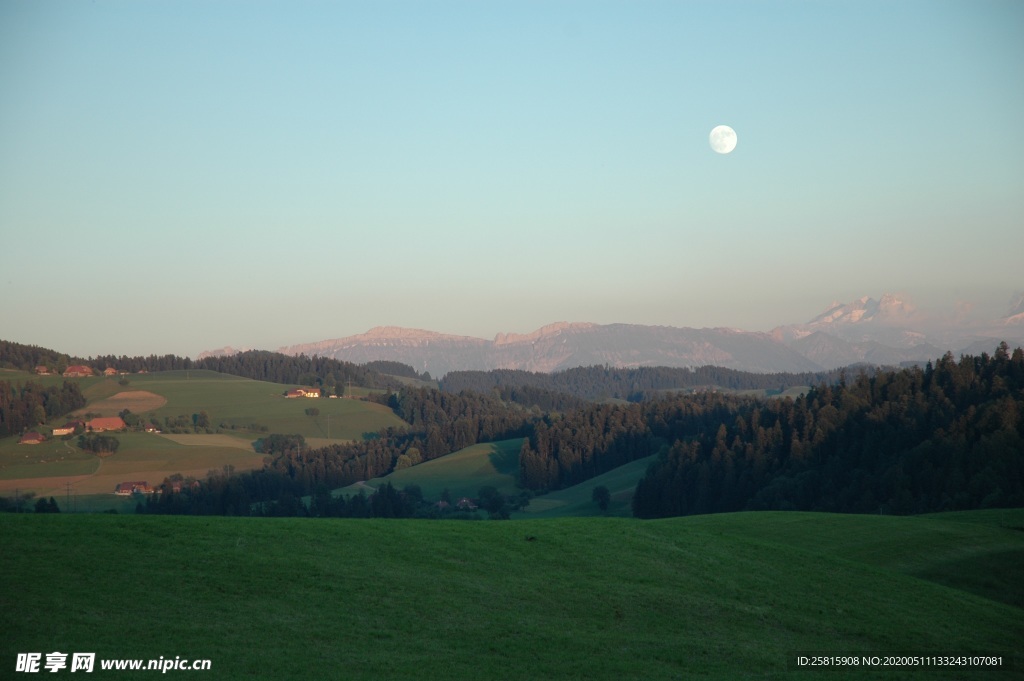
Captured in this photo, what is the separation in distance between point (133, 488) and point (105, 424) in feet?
151

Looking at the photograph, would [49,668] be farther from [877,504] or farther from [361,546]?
[877,504]

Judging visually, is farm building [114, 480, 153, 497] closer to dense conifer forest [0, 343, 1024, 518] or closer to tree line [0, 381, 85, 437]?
dense conifer forest [0, 343, 1024, 518]

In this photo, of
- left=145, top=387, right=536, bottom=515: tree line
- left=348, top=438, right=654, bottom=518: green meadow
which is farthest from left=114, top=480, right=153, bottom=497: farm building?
left=348, top=438, right=654, bottom=518: green meadow

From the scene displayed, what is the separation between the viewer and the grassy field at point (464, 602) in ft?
67.1

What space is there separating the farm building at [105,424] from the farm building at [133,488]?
121 ft

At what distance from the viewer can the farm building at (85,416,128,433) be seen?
186 metres

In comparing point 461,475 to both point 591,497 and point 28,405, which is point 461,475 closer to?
point 591,497

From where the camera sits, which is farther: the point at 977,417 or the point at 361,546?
the point at 977,417

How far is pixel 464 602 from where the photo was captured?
2472 centimetres

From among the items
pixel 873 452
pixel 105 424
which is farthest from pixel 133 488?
pixel 873 452

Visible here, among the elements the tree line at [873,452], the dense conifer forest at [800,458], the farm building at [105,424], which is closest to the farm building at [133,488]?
the dense conifer forest at [800,458]

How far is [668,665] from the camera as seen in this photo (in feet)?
71.9

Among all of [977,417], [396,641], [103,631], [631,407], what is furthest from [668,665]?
[631,407]

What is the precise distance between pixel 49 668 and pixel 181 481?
14791 cm
